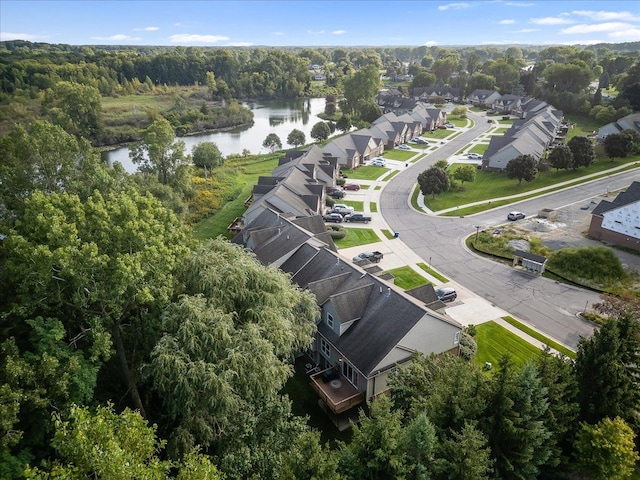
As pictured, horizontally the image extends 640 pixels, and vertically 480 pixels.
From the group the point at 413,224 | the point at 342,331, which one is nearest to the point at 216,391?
the point at 342,331

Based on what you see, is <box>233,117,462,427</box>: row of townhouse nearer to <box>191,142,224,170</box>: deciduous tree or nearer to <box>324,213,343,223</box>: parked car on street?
<box>324,213,343,223</box>: parked car on street

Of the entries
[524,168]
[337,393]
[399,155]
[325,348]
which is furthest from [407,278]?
[399,155]

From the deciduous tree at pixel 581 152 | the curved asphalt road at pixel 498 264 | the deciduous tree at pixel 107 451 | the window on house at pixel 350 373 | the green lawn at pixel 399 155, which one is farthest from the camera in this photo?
the green lawn at pixel 399 155

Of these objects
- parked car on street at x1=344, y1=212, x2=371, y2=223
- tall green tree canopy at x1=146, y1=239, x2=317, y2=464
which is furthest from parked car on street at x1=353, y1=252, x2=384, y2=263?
tall green tree canopy at x1=146, y1=239, x2=317, y2=464

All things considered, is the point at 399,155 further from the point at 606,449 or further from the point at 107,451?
the point at 107,451

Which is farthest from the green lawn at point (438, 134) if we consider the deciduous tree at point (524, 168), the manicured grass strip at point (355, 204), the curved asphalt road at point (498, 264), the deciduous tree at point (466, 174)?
the manicured grass strip at point (355, 204)

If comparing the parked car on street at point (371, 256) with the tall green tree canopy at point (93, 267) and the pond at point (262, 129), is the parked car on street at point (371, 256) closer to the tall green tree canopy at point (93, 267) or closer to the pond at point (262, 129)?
the tall green tree canopy at point (93, 267)
